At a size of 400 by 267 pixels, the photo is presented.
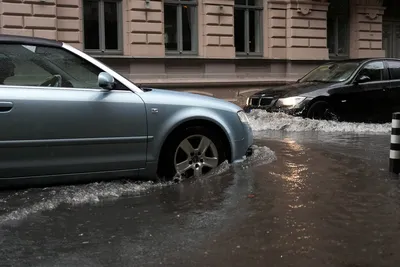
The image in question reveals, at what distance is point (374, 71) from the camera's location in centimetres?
1127

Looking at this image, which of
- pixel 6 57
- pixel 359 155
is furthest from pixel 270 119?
pixel 6 57

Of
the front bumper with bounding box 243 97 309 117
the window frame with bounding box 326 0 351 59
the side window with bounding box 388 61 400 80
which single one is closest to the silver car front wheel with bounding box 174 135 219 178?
the front bumper with bounding box 243 97 309 117

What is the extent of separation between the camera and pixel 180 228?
4.05 meters

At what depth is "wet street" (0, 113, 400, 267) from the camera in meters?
3.45

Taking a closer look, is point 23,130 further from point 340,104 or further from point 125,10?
point 125,10

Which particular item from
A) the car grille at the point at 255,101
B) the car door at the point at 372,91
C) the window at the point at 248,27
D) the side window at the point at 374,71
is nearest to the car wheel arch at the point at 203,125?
the car grille at the point at 255,101

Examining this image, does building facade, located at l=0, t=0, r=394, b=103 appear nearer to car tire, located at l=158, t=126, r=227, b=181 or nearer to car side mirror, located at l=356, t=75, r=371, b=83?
car side mirror, located at l=356, t=75, r=371, b=83

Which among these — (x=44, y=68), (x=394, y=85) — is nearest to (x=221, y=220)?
(x=44, y=68)

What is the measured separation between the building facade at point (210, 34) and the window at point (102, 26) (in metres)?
0.03

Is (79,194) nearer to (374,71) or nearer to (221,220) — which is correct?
(221,220)

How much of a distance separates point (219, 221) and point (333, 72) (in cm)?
807

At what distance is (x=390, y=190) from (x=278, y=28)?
12457 millimetres

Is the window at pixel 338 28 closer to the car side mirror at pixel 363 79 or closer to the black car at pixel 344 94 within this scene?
the black car at pixel 344 94

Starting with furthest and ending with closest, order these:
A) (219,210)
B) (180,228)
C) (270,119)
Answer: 1. (270,119)
2. (219,210)
3. (180,228)
